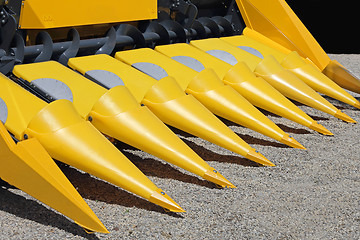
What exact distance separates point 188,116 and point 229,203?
1.94ft

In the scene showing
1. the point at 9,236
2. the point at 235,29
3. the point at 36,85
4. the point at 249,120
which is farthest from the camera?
the point at 235,29

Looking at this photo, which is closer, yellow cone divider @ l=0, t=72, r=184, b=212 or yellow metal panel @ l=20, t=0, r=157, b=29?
yellow cone divider @ l=0, t=72, r=184, b=212

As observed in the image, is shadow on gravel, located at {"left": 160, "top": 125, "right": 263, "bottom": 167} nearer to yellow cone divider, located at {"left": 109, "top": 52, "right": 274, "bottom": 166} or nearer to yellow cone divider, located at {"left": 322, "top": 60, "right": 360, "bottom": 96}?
yellow cone divider, located at {"left": 109, "top": 52, "right": 274, "bottom": 166}

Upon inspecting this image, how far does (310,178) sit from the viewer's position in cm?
310

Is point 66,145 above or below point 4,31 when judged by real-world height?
below

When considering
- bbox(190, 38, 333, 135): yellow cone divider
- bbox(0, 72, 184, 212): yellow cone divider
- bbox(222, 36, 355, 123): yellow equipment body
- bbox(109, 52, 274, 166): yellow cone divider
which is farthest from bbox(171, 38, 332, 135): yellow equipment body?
bbox(0, 72, 184, 212): yellow cone divider

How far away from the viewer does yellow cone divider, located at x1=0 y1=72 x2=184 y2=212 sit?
238 cm

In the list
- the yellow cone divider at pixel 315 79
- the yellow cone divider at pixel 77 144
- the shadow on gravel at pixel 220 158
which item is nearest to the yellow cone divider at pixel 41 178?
the yellow cone divider at pixel 77 144

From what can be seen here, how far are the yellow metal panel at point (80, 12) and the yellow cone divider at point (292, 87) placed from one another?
105 centimetres

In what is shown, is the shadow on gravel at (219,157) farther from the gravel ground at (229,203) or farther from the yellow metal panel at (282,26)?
the yellow metal panel at (282,26)

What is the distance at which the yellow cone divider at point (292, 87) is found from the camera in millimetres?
3797

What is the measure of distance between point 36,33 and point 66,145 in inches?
58.7

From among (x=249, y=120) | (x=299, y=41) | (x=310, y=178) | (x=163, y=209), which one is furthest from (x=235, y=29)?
(x=163, y=209)

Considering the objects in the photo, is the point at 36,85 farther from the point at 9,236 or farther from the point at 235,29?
the point at 235,29
